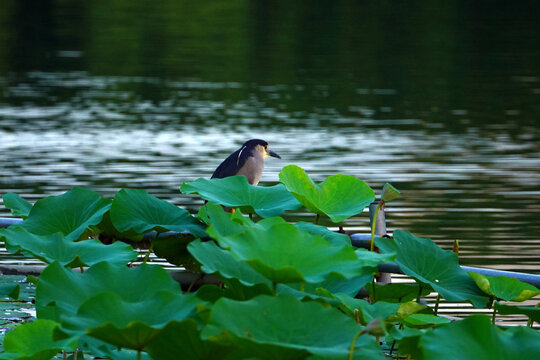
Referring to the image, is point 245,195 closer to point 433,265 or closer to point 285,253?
point 433,265

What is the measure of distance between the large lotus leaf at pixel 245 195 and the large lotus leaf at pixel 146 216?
0.31 feet

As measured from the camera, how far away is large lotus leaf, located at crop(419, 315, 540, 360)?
2.38 meters

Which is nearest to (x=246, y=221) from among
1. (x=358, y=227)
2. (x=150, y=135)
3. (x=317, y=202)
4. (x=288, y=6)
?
(x=317, y=202)

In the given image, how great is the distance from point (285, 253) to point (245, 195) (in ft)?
3.78

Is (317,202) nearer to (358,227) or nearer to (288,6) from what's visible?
(358,227)

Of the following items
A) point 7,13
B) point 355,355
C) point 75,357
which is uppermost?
point 355,355

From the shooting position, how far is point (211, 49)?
910 inches

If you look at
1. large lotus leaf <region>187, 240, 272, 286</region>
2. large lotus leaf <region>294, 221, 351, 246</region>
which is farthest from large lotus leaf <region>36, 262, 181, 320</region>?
large lotus leaf <region>294, 221, 351, 246</region>

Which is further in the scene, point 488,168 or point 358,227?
point 488,168

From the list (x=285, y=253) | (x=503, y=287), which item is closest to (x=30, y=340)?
(x=285, y=253)

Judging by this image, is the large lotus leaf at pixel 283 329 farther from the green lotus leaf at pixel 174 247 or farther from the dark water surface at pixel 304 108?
the dark water surface at pixel 304 108

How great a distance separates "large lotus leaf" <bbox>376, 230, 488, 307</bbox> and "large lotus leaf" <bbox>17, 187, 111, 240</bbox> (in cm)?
101

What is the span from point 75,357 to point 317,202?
3.15 ft

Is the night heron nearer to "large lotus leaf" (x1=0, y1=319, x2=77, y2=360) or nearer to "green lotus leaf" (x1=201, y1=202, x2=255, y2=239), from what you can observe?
"green lotus leaf" (x1=201, y1=202, x2=255, y2=239)
